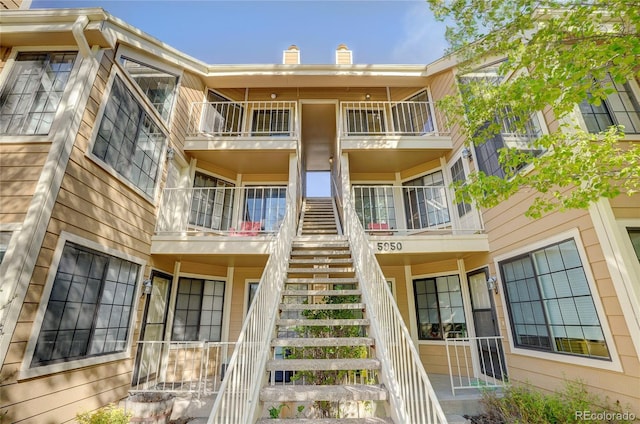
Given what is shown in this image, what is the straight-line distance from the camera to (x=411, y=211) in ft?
25.9

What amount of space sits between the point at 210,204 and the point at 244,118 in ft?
9.56

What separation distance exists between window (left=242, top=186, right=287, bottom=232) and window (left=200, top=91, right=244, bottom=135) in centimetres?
199

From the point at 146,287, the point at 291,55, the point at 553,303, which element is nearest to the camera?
the point at 553,303

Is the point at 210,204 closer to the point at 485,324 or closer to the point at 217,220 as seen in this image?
the point at 217,220

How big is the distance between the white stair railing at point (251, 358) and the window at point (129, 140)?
10.4ft

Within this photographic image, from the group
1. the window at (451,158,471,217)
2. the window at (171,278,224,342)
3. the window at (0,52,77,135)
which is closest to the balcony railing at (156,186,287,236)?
the window at (171,278,224,342)

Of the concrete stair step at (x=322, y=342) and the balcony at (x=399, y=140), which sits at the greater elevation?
the balcony at (x=399, y=140)

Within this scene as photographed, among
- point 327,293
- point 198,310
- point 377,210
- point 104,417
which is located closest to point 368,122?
point 377,210

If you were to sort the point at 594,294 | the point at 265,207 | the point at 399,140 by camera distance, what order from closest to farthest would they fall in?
the point at 594,294 → the point at 399,140 → the point at 265,207

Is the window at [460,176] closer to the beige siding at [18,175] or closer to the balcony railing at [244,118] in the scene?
the balcony railing at [244,118]

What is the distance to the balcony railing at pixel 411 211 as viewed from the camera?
6.93m

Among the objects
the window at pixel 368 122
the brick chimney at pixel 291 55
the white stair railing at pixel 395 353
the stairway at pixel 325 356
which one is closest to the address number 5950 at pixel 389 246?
the stairway at pixel 325 356

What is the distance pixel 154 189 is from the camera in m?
5.77

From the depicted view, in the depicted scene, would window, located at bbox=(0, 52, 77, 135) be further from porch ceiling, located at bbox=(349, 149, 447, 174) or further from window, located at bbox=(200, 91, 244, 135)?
porch ceiling, located at bbox=(349, 149, 447, 174)
